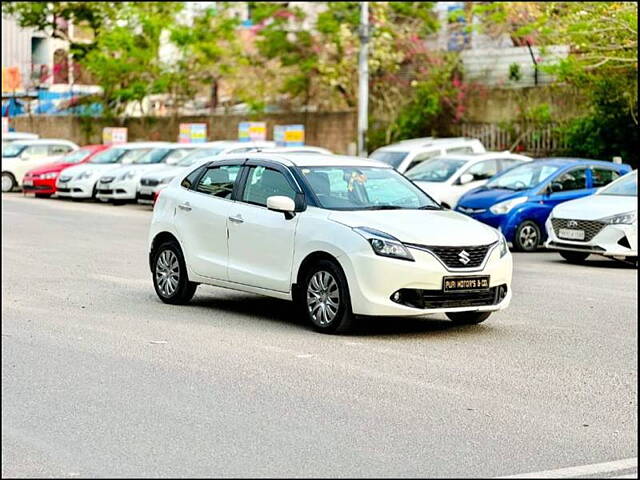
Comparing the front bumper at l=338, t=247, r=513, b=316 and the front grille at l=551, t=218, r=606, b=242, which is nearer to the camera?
the front bumper at l=338, t=247, r=513, b=316

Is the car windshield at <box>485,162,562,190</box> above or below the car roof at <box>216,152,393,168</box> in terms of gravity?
below

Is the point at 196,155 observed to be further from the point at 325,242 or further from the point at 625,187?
the point at 325,242

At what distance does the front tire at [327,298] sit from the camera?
37.0 ft

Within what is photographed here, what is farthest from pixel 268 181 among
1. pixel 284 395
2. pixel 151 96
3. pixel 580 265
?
pixel 151 96

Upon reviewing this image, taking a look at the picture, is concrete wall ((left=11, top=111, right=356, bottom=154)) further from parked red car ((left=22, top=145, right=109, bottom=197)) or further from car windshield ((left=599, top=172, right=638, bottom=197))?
car windshield ((left=599, top=172, right=638, bottom=197))

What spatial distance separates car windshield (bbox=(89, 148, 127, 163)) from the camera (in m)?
35.3

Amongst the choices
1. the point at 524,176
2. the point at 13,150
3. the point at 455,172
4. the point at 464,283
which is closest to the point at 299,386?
the point at 464,283

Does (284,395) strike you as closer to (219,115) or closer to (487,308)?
(487,308)

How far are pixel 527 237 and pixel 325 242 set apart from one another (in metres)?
10.9

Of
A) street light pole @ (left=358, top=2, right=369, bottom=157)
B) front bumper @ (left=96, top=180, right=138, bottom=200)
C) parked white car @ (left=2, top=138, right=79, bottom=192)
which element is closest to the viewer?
front bumper @ (left=96, top=180, right=138, bottom=200)

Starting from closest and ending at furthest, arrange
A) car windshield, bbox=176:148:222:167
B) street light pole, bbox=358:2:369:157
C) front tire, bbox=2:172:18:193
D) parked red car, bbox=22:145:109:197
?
1. car windshield, bbox=176:148:222:167
2. parked red car, bbox=22:145:109:197
3. street light pole, bbox=358:2:369:157
4. front tire, bbox=2:172:18:193

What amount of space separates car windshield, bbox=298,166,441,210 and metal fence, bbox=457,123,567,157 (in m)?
21.5

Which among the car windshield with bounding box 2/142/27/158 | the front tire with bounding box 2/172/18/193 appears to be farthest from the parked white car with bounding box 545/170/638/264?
the car windshield with bounding box 2/142/27/158

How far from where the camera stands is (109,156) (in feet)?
117
